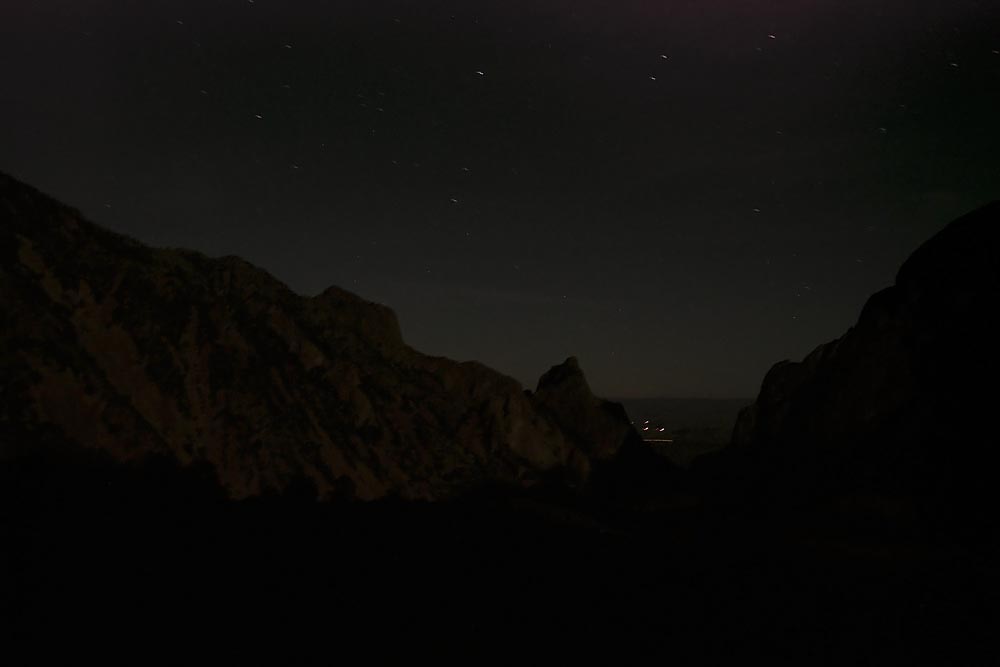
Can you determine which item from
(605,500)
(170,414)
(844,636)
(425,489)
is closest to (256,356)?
(170,414)

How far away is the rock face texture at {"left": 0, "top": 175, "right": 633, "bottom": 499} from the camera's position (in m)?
21.8

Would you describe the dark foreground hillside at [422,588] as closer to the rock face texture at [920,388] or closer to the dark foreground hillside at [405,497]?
the dark foreground hillside at [405,497]

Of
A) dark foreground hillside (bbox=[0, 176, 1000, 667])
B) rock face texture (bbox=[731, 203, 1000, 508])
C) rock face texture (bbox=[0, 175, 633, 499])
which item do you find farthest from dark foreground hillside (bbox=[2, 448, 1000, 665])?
rock face texture (bbox=[731, 203, 1000, 508])

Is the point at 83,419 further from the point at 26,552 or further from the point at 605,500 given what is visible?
the point at 605,500

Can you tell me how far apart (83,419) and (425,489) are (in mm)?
17344

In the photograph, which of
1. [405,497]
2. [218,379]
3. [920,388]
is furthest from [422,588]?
[920,388]

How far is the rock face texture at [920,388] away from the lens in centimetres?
3168

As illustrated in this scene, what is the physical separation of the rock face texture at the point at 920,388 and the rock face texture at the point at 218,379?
18.1m

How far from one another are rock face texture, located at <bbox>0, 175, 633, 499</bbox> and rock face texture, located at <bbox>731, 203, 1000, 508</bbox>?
59.3 feet

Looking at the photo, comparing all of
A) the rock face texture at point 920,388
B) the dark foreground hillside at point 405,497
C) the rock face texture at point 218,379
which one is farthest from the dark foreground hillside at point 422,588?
the rock face texture at point 920,388

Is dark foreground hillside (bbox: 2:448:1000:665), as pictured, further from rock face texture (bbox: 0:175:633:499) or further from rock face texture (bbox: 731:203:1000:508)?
rock face texture (bbox: 731:203:1000:508)

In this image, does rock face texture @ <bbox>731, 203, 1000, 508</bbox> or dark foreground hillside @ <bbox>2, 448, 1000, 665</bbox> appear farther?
rock face texture @ <bbox>731, 203, 1000, 508</bbox>

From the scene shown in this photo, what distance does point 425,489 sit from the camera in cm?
3516

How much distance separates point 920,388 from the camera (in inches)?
1471
